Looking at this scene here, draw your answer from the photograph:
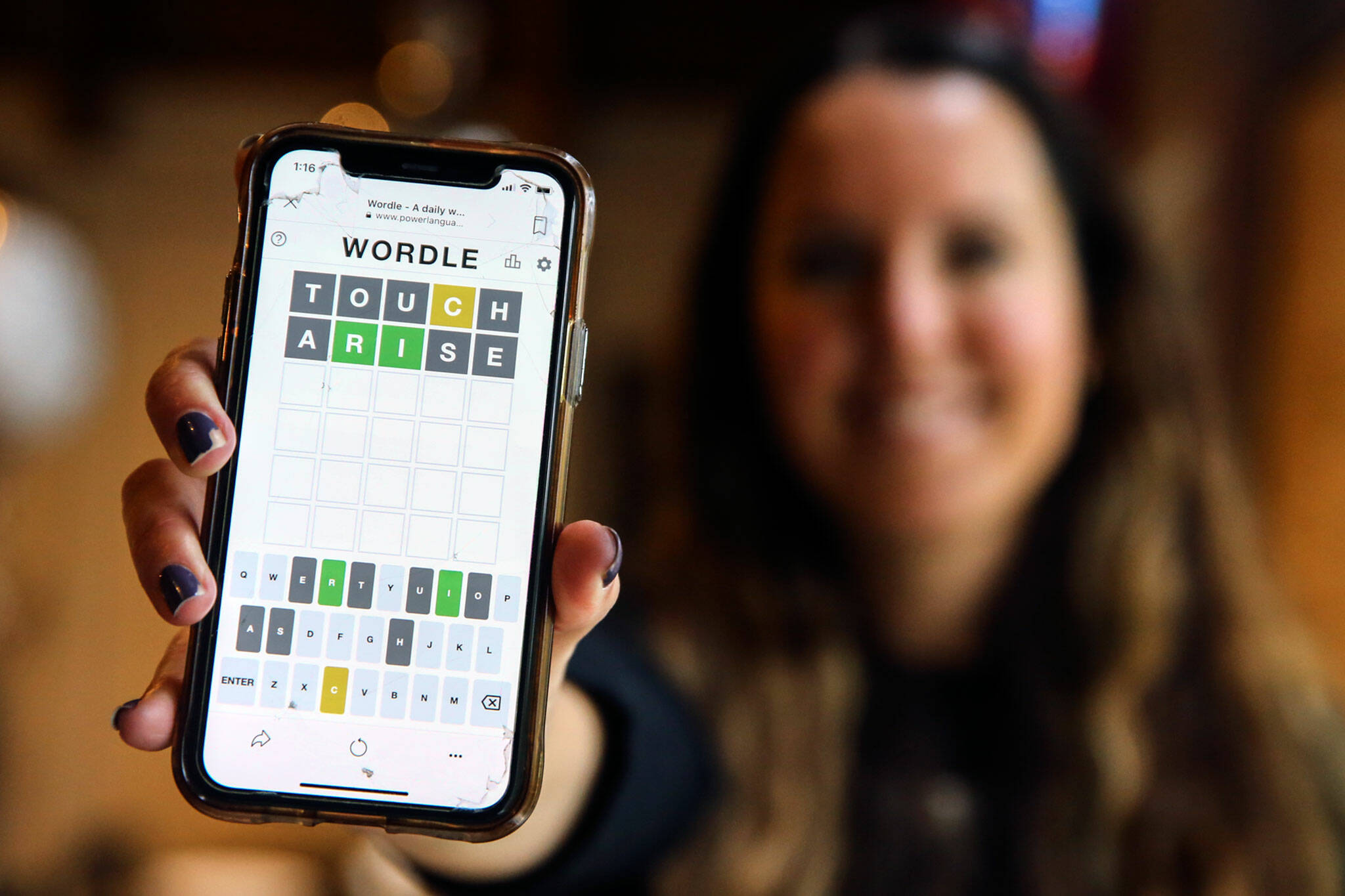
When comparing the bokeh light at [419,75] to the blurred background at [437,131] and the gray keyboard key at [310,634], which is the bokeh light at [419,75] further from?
the gray keyboard key at [310,634]

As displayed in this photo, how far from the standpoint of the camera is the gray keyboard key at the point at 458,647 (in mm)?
329

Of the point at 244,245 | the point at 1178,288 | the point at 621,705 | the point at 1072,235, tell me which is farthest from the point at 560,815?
the point at 1178,288

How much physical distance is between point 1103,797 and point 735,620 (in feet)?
1.14

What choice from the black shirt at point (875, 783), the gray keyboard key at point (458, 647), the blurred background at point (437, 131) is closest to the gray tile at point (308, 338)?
the gray keyboard key at point (458, 647)

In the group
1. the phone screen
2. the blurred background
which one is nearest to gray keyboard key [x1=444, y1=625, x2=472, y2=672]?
the phone screen

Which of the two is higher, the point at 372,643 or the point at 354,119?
the point at 354,119

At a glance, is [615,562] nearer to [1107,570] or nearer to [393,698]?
[393,698]

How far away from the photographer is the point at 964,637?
0.93 metres

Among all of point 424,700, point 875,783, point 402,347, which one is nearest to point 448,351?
point 402,347

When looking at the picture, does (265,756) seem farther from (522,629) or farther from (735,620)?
(735,620)

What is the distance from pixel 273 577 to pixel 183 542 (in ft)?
0.10

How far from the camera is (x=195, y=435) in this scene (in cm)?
30

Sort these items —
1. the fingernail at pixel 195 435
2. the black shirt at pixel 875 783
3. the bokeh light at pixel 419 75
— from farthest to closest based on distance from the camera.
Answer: the bokeh light at pixel 419 75 < the black shirt at pixel 875 783 < the fingernail at pixel 195 435

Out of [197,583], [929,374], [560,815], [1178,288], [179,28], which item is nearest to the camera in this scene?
[197,583]
